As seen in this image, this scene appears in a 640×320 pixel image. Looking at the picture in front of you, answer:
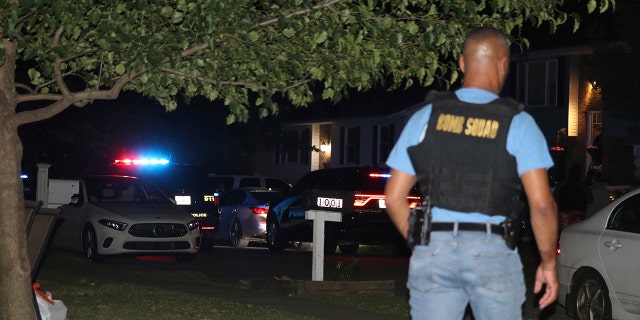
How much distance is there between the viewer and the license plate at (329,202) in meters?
15.0

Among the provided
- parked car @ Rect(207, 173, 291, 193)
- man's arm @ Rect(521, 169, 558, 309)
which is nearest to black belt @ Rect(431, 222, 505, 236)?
man's arm @ Rect(521, 169, 558, 309)

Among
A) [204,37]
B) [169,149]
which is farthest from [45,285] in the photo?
[169,149]

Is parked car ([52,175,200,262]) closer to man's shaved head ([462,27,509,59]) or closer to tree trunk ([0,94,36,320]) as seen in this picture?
tree trunk ([0,94,36,320])

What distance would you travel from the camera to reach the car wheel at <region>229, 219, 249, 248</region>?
86.6 ft

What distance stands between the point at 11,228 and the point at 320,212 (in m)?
5.97

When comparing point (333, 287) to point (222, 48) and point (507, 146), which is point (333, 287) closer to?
point (222, 48)

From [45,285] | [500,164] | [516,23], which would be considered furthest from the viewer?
[45,285]

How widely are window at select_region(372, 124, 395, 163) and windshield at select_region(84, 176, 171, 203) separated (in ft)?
96.9

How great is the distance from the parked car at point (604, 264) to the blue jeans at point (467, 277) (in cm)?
633

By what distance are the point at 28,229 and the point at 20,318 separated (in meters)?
0.78

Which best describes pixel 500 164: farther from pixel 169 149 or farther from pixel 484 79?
pixel 169 149

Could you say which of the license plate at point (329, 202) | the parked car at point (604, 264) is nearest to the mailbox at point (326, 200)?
the license plate at point (329, 202)

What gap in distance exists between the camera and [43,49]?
9484mm

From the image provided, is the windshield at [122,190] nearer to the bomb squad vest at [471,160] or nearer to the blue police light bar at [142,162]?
the blue police light bar at [142,162]
